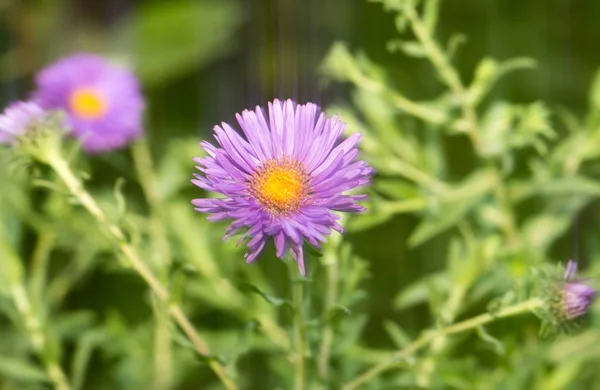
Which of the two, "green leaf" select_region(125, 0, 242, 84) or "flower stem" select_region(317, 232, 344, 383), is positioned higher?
"green leaf" select_region(125, 0, 242, 84)

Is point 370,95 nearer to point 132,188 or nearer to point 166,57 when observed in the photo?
point 132,188

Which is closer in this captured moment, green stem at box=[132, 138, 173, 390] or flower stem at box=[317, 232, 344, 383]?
flower stem at box=[317, 232, 344, 383]

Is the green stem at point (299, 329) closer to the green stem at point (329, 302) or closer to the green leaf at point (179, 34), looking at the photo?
the green stem at point (329, 302)

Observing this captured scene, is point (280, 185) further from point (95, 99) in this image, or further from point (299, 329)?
point (95, 99)

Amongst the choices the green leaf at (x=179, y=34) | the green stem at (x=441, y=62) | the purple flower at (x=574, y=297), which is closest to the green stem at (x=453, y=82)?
the green stem at (x=441, y=62)

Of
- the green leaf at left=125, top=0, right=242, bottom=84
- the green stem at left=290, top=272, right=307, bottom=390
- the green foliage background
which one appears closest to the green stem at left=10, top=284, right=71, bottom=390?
the green foliage background

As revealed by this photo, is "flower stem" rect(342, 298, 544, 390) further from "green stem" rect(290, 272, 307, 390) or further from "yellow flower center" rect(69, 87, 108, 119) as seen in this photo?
"yellow flower center" rect(69, 87, 108, 119)
